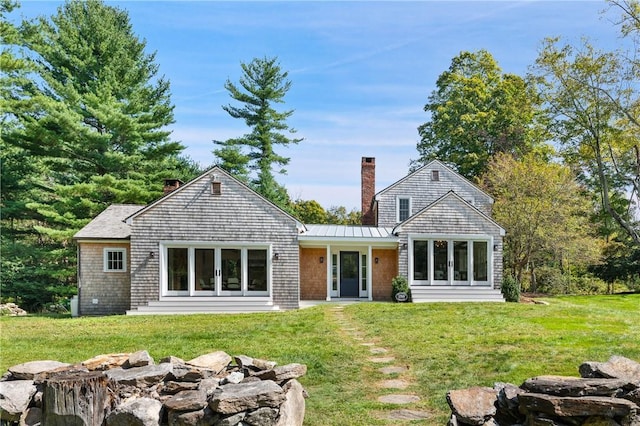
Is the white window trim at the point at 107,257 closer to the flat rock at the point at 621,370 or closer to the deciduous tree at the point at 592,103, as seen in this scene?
the flat rock at the point at 621,370

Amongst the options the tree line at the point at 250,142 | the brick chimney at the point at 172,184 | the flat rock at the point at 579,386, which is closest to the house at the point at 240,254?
the brick chimney at the point at 172,184

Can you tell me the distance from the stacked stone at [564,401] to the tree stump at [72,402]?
10.9 ft

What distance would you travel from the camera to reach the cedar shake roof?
16.0m

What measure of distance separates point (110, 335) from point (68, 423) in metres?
6.76

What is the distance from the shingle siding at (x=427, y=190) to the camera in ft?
72.6

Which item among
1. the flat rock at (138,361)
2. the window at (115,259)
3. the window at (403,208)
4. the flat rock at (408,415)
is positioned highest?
the window at (403,208)

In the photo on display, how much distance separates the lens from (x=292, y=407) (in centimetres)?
462

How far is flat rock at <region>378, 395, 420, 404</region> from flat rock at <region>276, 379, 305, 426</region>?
3.73 feet

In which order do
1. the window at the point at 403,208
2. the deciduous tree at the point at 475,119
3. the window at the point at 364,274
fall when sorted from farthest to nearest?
1. the deciduous tree at the point at 475,119
2. the window at the point at 403,208
3. the window at the point at 364,274

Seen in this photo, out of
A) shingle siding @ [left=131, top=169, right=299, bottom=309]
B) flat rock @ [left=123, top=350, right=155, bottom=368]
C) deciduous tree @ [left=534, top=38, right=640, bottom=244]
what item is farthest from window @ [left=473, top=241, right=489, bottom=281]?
flat rock @ [left=123, top=350, right=155, bottom=368]

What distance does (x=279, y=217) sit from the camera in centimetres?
1639

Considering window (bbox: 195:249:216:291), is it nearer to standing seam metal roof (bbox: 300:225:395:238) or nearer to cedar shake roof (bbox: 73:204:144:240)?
cedar shake roof (bbox: 73:204:144:240)

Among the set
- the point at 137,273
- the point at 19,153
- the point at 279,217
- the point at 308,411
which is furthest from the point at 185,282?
the point at 19,153

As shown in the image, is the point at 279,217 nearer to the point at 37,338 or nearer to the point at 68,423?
the point at 37,338
